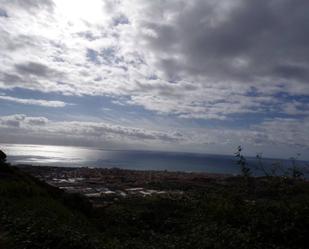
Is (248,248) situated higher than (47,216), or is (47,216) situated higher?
(47,216)

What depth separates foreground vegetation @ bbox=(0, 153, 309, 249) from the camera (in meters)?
10.2

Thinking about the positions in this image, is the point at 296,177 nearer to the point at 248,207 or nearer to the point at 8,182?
the point at 248,207

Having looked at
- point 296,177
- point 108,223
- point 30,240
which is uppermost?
point 296,177

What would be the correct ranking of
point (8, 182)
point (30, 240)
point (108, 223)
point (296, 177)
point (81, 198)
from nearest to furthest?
→ point (30, 240), point (296, 177), point (108, 223), point (8, 182), point (81, 198)

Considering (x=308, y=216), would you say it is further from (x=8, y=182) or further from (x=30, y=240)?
(x=8, y=182)

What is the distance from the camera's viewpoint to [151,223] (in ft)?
54.7

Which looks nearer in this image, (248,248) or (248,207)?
(248,248)

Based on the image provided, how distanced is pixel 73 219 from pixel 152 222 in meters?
4.67

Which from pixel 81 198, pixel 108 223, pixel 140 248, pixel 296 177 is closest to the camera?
pixel 140 248

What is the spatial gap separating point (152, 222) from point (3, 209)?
7.61m

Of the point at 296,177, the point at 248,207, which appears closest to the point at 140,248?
the point at 248,207

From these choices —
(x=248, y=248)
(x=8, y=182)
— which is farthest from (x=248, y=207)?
(x=8, y=182)

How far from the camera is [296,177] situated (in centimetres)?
1529

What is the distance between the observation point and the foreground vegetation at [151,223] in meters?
10.2
